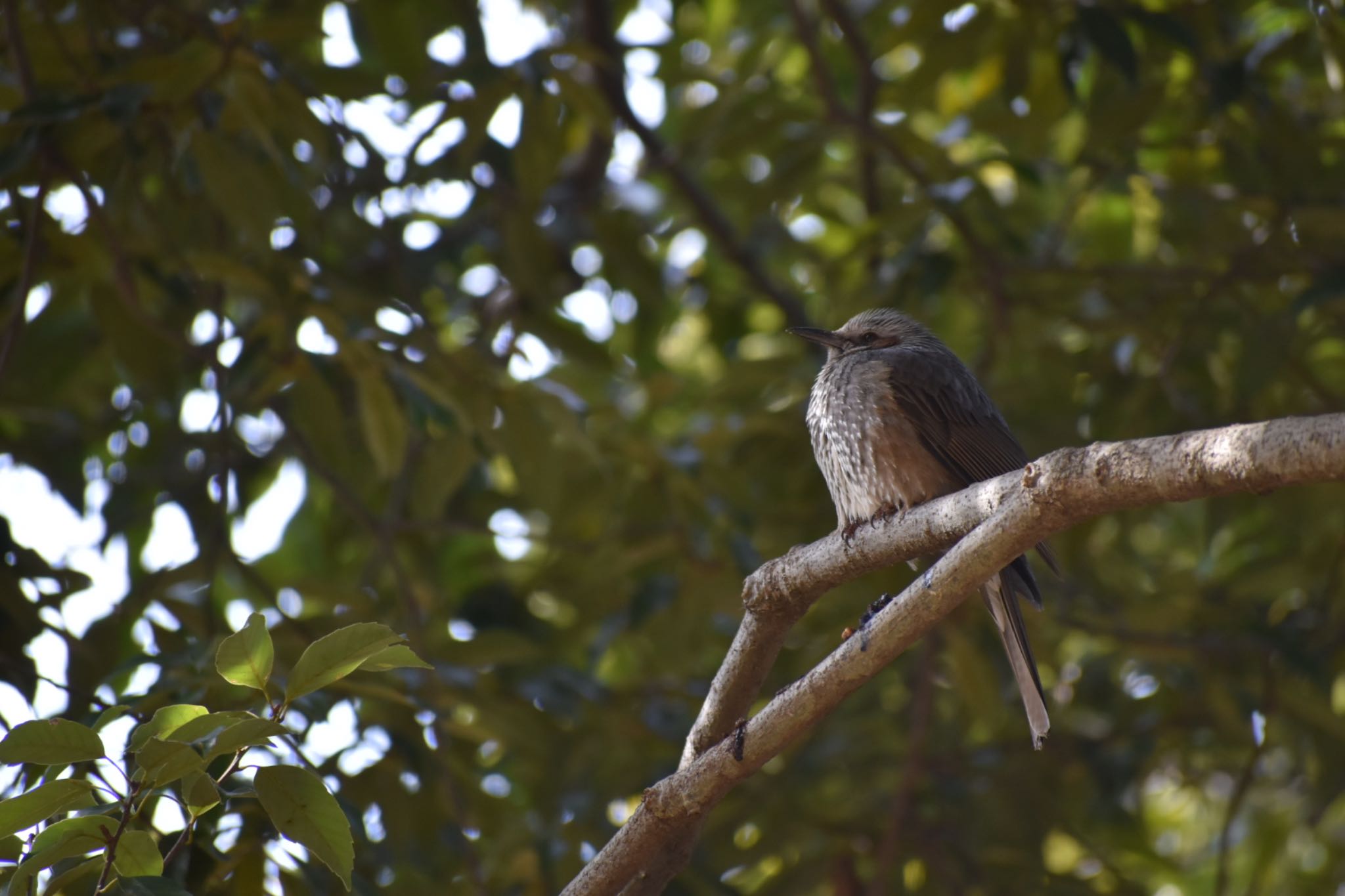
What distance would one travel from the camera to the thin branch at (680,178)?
18.8ft

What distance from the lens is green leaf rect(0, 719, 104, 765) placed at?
2.06 meters

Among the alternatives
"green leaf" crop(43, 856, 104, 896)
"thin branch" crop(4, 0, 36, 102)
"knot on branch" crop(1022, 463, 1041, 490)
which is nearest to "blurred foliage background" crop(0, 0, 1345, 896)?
"thin branch" crop(4, 0, 36, 102)

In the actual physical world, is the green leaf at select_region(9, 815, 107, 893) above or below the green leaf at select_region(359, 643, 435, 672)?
above

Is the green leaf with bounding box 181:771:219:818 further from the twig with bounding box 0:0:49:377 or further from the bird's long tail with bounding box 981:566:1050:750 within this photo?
the bird's long tail with bounding box 981:566:1050:750

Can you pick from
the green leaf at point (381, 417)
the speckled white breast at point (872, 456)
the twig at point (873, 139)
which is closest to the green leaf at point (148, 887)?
the green leaf at point (381, 417)

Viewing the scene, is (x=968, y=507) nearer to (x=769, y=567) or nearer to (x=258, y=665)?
(x=769, y=567)

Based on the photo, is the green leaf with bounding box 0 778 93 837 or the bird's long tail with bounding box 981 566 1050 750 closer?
the green leaf with bounding box 0 778 93 837

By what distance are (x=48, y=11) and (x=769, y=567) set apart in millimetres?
3010

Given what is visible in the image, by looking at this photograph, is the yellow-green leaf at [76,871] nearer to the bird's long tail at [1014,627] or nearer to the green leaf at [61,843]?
the green leaf at [61,843]

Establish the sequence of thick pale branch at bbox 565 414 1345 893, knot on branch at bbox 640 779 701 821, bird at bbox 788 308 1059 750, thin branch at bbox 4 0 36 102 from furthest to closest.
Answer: bird at bbox 788 308 1059 750 → thin branch at bbox 4 0 36 102 → knot on branch at bbox 640 779 701 821 → thick pale branch at bbox 565 414 1345 893

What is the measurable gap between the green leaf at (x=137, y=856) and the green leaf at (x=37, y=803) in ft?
0.46

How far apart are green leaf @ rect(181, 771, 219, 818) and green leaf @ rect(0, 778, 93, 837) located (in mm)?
157

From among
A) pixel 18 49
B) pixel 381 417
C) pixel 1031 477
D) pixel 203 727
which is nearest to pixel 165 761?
pixel 203 727

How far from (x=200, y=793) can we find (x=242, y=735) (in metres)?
0.15
